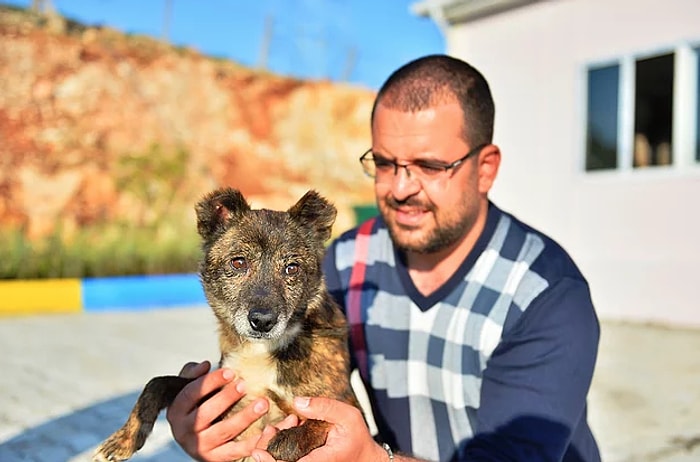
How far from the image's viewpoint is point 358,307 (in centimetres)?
330

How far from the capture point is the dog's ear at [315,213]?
316cm

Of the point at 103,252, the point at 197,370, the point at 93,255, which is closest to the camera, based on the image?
the point at 197,370

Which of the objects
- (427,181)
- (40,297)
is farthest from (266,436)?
(40,297)

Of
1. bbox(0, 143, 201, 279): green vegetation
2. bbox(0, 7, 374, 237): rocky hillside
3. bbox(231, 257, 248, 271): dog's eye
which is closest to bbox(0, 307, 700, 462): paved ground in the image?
bbox(0, 143, 201, 279): green vegetation

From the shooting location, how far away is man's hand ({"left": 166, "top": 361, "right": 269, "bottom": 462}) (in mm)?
2674

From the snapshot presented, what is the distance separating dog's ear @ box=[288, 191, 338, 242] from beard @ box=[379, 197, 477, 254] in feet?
0.86

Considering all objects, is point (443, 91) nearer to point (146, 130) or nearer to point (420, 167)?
point (420, 167)

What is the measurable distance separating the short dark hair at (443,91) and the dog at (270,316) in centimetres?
58

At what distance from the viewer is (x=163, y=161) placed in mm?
22297

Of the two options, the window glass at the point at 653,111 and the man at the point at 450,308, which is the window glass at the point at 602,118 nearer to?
the window glass at the point at 653,111

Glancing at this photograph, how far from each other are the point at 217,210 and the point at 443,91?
3.64ft

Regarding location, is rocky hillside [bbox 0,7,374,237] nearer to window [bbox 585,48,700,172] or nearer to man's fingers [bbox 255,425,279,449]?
window [bbox 585,48,700,172]

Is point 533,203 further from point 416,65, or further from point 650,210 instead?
point 416,65

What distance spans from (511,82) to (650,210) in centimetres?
321
